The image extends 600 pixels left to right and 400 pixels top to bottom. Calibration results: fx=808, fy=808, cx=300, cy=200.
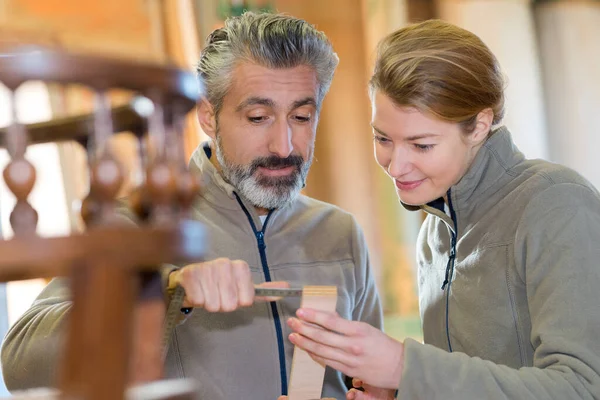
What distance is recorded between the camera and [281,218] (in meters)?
2.79

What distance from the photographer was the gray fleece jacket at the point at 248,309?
2.34 meters

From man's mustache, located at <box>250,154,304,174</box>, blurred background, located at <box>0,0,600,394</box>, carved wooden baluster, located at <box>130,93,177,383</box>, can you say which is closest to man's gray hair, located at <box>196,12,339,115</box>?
man's mustache, located at <box>250,154,304,174</box>

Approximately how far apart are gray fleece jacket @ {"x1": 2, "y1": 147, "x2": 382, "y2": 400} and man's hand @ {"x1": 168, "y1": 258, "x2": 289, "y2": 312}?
52 cm

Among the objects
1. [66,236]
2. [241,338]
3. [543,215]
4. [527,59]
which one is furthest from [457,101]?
[527,59]

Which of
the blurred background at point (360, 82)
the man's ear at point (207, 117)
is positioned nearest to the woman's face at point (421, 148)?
the man's ear at point (207, 117)

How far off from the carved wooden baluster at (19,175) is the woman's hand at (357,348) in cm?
85

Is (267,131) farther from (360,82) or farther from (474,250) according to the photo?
(360,82)

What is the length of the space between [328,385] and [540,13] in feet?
12.6

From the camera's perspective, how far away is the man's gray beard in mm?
A: 2641

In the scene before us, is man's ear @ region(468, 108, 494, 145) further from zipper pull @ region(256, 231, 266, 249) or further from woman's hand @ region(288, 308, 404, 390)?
zipper pull @ region(256, 231, 266, 249)

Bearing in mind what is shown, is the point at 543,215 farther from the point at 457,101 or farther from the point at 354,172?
the point at 354,172

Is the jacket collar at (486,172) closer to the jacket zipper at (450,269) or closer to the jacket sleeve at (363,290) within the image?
the jacket zipper at (450,269)

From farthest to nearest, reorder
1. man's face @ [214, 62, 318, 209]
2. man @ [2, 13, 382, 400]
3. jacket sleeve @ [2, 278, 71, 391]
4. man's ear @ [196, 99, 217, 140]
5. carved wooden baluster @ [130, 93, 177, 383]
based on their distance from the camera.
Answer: man's ear @ [196, 99, 217, 140]
man's face @ [214, 62, 318, 209]
man @ [2, 13, 382, 400]
jacket sleeve @ [2, 278, 71, 391]
carved wooden baluster @ [130, 93, 177, 383]

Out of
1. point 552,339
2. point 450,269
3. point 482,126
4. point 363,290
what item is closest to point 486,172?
point 482,126
